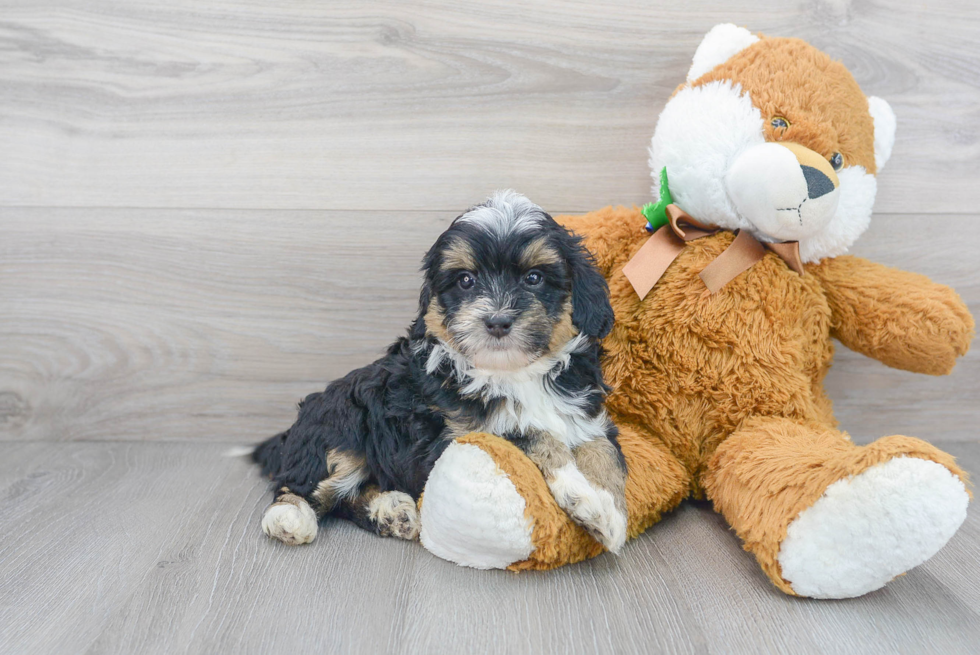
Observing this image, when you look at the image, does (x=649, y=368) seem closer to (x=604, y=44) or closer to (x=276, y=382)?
(x=604, y=44)

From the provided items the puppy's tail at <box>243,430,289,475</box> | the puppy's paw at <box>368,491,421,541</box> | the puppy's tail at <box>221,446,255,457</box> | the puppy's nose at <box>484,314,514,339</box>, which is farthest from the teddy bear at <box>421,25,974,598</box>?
the puppy's tail at <box>221,446,255,457</box>

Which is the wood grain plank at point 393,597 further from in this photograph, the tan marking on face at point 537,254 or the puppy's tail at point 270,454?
the tan marking on face at point 537,254

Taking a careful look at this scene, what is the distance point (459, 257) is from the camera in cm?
→ 138

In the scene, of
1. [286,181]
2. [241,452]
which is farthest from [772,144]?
[241,452]

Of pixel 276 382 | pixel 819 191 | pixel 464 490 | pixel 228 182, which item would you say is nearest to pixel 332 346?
pixel 276 382

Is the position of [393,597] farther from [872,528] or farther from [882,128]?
[882,128]

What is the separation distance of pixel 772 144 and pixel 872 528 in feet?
2.69

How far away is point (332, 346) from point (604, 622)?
46.8 inches

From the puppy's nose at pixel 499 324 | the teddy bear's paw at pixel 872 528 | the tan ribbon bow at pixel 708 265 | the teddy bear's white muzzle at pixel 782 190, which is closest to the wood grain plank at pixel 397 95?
the tan ribbon bow at pixel 708 265

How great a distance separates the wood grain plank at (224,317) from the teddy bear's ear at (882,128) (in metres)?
0.33

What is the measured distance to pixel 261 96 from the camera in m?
1.98

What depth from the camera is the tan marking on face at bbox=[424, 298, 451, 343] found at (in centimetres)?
141

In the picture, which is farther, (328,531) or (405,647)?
(328,531)

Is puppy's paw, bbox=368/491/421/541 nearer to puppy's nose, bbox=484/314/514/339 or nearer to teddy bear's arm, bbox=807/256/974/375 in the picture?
puppy's nose, bbox=484/314/514/339
